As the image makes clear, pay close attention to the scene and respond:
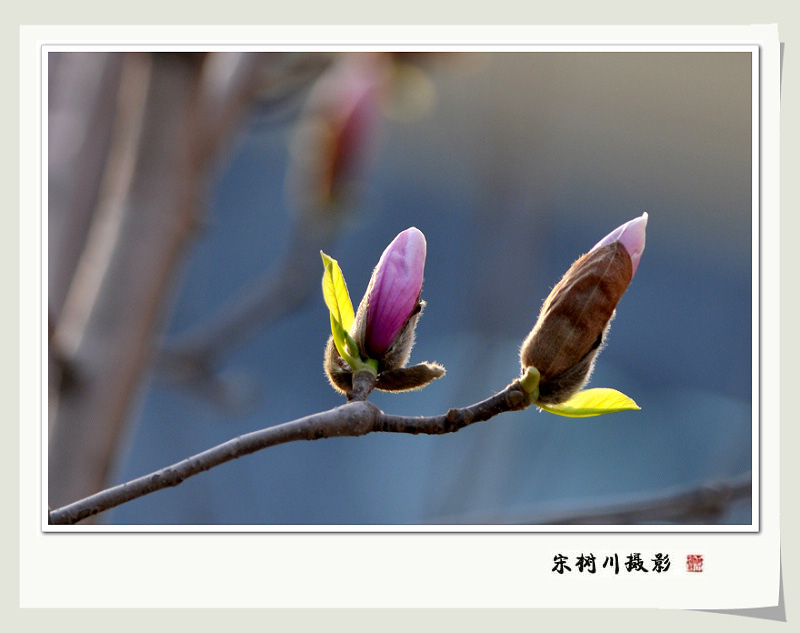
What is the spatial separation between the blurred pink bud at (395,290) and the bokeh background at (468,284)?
11.4 inches

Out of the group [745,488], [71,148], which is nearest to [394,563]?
[745,488]

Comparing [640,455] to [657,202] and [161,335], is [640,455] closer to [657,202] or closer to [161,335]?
[657,202]

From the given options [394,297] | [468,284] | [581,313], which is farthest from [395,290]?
[468,284]

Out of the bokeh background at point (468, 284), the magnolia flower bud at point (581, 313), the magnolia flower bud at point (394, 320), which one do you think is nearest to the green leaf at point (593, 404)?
the magnolia flower bud at point (581, 313)

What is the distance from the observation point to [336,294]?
0.83m

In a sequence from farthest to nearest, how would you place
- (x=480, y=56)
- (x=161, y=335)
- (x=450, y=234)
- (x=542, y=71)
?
(x=450, y=234) → (x=542, y=71) → (x=161, y=335) → (x=480, y=56)

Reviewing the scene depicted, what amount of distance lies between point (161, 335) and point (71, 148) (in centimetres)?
32

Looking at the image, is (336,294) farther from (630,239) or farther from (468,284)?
(468,284)

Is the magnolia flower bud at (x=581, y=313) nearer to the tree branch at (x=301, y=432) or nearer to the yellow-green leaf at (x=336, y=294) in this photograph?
the tree branch at (x=301, y=432)

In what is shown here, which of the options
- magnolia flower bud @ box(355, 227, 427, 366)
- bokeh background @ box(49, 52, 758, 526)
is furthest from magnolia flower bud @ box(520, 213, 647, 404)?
bokeh background @ box(49, 52, 758, 526)

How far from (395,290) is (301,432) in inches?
7.3

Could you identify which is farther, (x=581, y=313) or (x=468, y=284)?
(x=468, y=284)

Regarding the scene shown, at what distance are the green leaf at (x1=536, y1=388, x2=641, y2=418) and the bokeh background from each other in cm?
26
